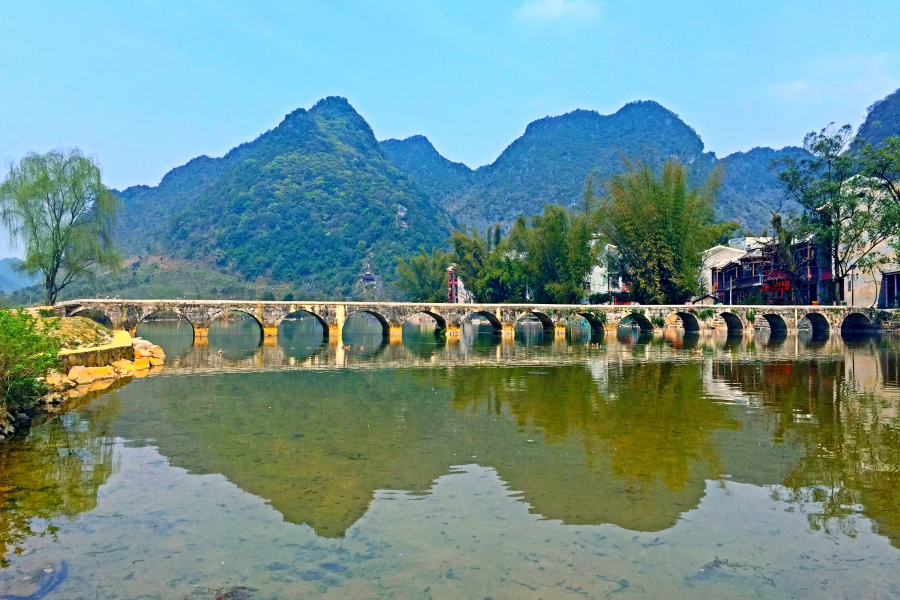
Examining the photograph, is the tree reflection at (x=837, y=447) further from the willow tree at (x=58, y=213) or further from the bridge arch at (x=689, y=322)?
the willow tree at (x=58, y=213)

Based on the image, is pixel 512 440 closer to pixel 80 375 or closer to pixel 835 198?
pixel 80 375

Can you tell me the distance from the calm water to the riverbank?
782 mm

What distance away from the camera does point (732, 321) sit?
2072 inches

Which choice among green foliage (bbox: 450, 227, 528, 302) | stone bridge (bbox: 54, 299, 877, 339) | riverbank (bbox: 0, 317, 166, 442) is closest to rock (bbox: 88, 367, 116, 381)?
riverbank (bbox: 0, 317, 166, 442)

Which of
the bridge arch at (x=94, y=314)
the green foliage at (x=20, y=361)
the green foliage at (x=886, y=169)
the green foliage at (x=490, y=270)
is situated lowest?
the green foliage at (x=20, y=361)

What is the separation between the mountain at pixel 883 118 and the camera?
12062cm

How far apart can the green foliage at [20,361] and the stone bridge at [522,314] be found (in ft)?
99.9

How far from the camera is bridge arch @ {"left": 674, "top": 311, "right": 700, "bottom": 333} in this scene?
171 ft

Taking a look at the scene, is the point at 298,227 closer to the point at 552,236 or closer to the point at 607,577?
the point at 552,236

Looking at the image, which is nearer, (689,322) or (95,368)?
(95,368)

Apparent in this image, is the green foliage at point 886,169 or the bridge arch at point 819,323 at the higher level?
the green foliage at point 886,169

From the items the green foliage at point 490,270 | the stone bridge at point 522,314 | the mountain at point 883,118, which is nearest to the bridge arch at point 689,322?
the stone bridge at point 522,314

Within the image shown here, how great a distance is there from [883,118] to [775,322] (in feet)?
323

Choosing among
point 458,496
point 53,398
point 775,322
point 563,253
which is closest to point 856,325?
point 775,322
